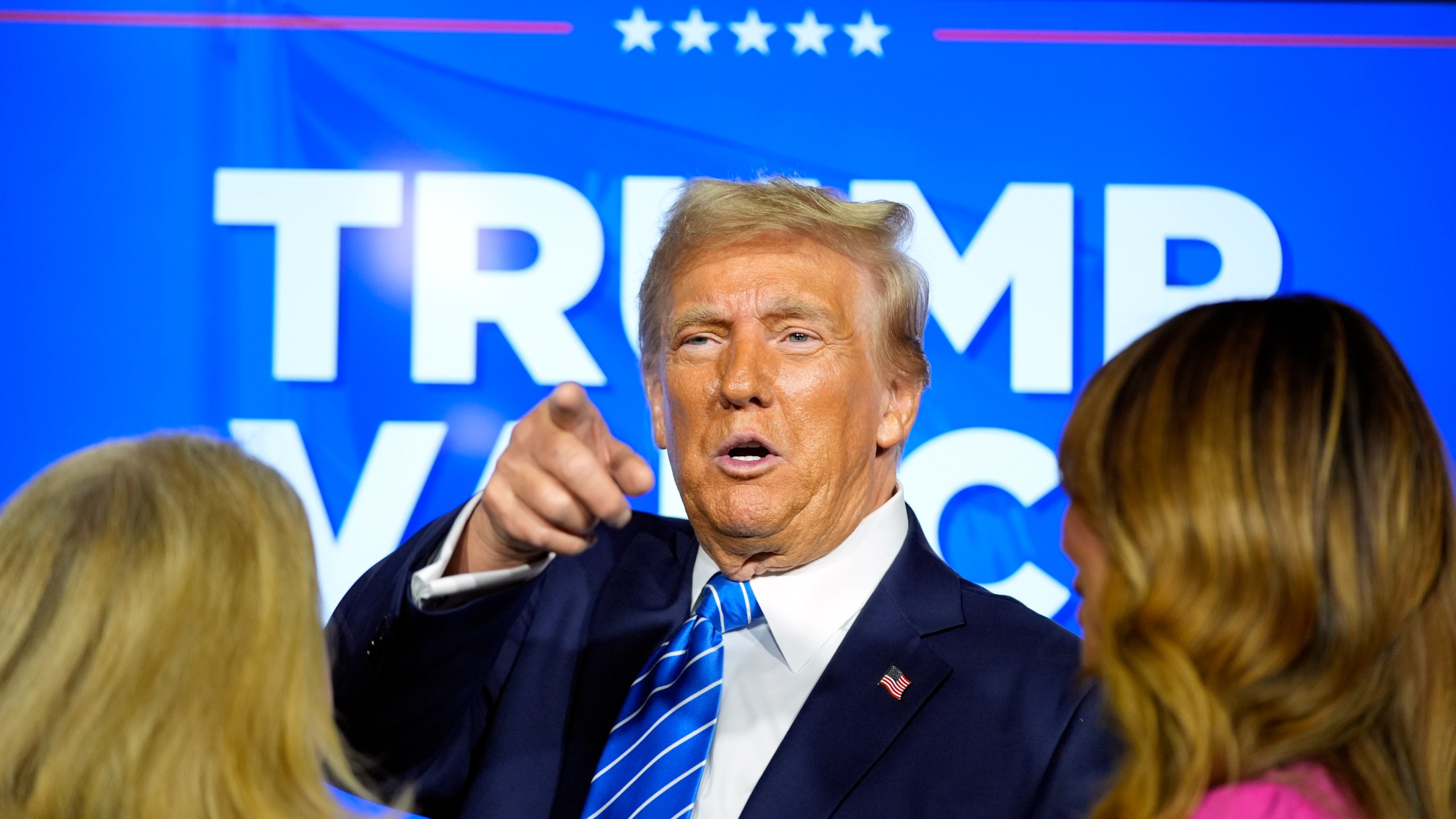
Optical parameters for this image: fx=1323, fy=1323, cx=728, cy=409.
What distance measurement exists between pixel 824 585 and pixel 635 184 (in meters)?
1.44

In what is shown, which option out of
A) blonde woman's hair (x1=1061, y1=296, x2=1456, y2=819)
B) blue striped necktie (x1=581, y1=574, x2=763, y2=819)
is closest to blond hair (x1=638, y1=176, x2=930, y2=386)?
blue striped necktie (x1=581, y1=574, x2=763, y2=819)

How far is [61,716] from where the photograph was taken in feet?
3.93

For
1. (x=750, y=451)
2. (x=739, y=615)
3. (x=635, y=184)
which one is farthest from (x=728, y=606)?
(x=635, y=184)

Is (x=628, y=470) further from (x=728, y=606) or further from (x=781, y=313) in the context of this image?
(x=781, y=313)

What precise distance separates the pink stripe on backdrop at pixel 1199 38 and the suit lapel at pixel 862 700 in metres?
1.68

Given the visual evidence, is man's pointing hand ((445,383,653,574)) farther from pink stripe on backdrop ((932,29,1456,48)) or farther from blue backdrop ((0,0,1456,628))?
pink stripe on backdrop ((932,29,1456,48))

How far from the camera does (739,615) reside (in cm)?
210

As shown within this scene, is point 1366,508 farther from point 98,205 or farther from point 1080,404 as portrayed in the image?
point 98,205

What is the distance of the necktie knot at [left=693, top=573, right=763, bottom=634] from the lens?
2100 millimetres

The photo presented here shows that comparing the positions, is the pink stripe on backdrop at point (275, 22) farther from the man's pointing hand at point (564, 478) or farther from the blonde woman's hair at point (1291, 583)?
the blonde woman's hair at point (1291, 583)

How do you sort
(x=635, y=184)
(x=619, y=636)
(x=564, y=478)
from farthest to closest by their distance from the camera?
(x=635, y=184) → (x=619, y=636) → (x=564, y=478)

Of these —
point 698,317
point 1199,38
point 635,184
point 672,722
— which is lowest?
point 672,722

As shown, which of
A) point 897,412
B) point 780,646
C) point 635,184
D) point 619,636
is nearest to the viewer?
point 780,646

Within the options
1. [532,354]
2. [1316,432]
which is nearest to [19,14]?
[532,354]
